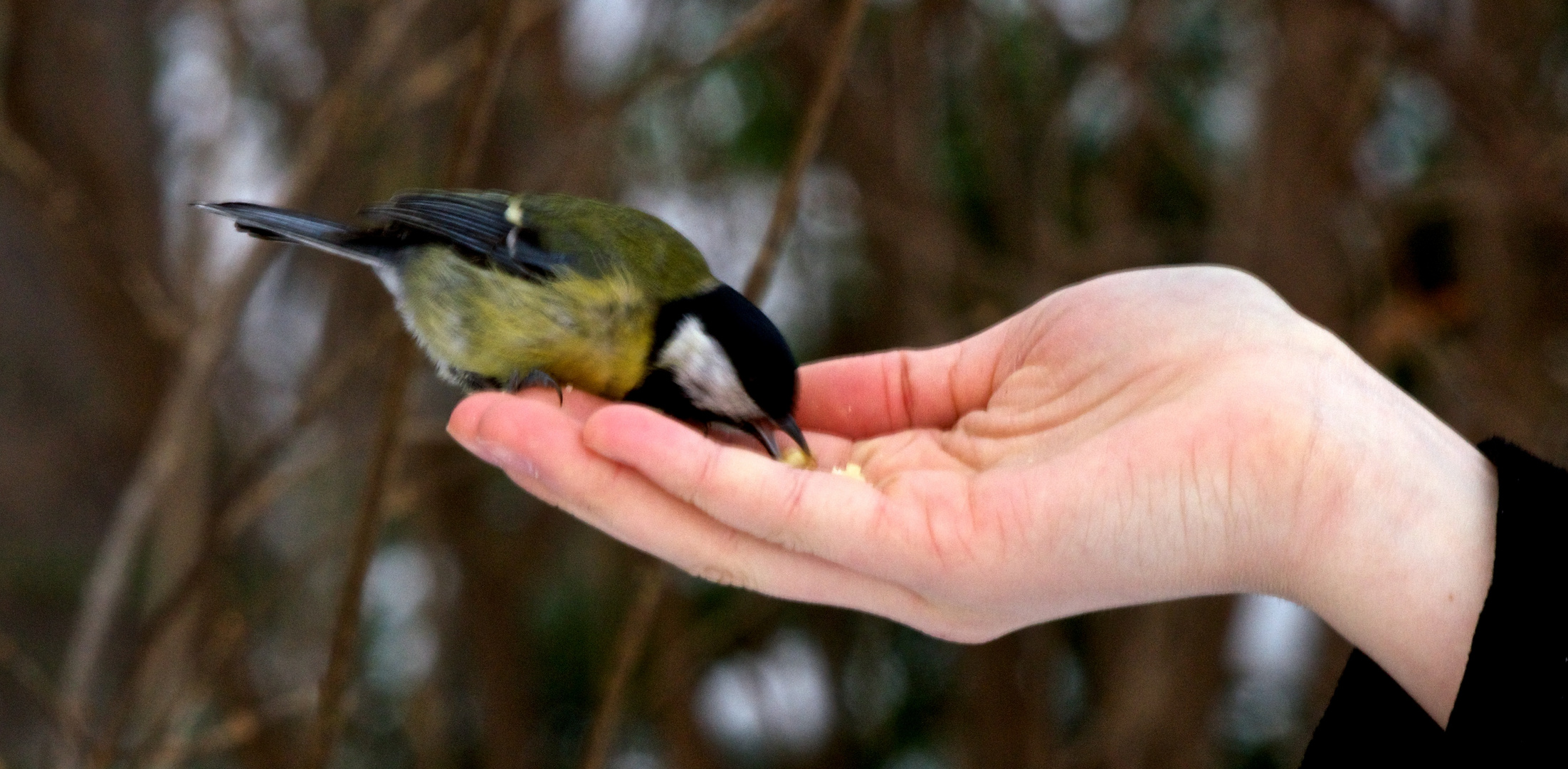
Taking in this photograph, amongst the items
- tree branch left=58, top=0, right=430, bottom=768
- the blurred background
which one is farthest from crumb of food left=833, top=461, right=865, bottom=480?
tree branch left=58, top=0, right=430, bottom=768

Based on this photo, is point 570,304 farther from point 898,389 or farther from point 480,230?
point 898,389

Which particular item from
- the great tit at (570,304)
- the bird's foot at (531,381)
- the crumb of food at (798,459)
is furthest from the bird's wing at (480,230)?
the crumb of food at (798,459)

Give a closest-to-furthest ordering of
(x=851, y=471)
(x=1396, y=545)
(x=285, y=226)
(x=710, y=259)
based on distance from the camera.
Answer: (x=1396, y=545), (x=851, y=471), (x=285, y=226), (x=710, y=259)

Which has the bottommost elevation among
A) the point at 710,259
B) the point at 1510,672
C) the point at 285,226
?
the point at 710,259

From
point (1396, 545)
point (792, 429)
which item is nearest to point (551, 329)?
point (792, 429)

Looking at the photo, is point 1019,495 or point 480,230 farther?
point 480,230

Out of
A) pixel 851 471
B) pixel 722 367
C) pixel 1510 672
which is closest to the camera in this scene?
pixel 1510 672
